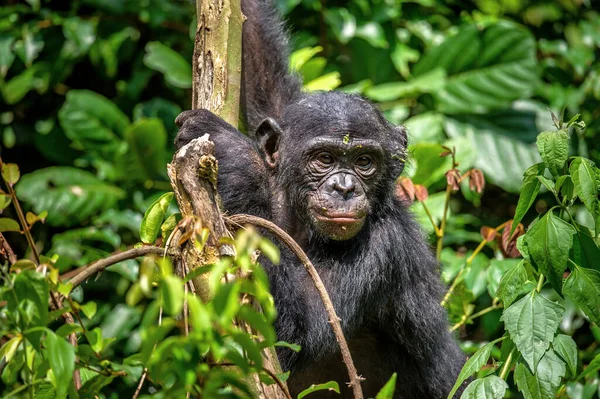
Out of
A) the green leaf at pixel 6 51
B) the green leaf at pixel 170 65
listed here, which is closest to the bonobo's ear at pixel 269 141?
the green leaf at pixel 170 65

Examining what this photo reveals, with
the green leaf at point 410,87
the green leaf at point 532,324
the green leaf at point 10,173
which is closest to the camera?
the green leaf at point 532,324

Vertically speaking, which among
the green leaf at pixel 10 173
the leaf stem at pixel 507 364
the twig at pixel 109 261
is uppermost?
the green leaf at pixel 10 173

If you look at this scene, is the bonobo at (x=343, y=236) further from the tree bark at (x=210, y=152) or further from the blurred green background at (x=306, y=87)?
the blurred green background at (x=306, y=87)

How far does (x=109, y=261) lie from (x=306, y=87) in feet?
14.6

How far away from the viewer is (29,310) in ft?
9.43

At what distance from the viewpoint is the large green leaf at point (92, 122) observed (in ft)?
27.0

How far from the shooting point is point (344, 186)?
524 cm

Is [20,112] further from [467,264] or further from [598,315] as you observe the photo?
[598,315]

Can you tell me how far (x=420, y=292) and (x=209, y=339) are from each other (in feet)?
11.7

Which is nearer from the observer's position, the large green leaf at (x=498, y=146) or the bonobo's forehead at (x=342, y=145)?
the bonobo's forehead at (x=342, y=145)

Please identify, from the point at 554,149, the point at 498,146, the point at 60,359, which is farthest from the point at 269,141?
the point at 498,146

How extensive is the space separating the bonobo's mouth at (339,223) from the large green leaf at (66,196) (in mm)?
3232

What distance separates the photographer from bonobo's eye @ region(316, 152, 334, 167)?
17.9ft

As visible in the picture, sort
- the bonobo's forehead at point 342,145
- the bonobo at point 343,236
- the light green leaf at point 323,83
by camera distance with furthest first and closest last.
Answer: the light green leaf at point 323,83
the bonobo's forehead at point 342,145
the bonobo at point 343,236
